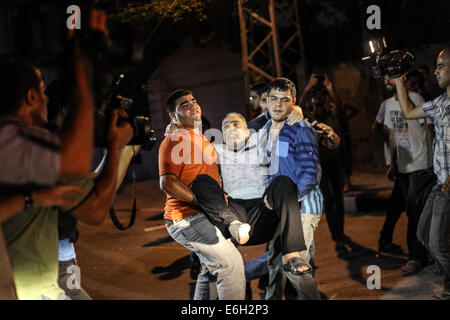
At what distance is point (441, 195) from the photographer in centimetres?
395

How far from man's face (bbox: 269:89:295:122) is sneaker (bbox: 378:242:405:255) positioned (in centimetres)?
274

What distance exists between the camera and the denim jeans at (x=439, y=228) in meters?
3.91

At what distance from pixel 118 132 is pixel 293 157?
200 centimetres

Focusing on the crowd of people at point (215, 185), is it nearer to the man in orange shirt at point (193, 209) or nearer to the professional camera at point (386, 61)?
the man in orange shirt at point (193, 209)

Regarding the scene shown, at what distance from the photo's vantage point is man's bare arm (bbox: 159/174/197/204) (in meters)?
3.43

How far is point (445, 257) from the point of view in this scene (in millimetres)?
3959

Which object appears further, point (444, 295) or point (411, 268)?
point (411, 268)

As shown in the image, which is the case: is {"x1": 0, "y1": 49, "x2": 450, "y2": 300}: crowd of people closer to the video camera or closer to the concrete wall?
the video camera

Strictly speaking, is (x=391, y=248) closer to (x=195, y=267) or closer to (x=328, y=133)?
(x=328, y=133)

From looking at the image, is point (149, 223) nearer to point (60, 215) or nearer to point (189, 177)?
point (189, 177)

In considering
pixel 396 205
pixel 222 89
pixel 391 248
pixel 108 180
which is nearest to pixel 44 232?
pixel 108 180

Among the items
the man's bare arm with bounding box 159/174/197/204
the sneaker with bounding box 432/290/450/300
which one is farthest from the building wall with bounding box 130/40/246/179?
the man's bare arm with bounding box 159/174/197/204

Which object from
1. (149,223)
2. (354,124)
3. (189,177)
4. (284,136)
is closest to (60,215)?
(189,177)

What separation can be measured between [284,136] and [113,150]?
2039 mm
